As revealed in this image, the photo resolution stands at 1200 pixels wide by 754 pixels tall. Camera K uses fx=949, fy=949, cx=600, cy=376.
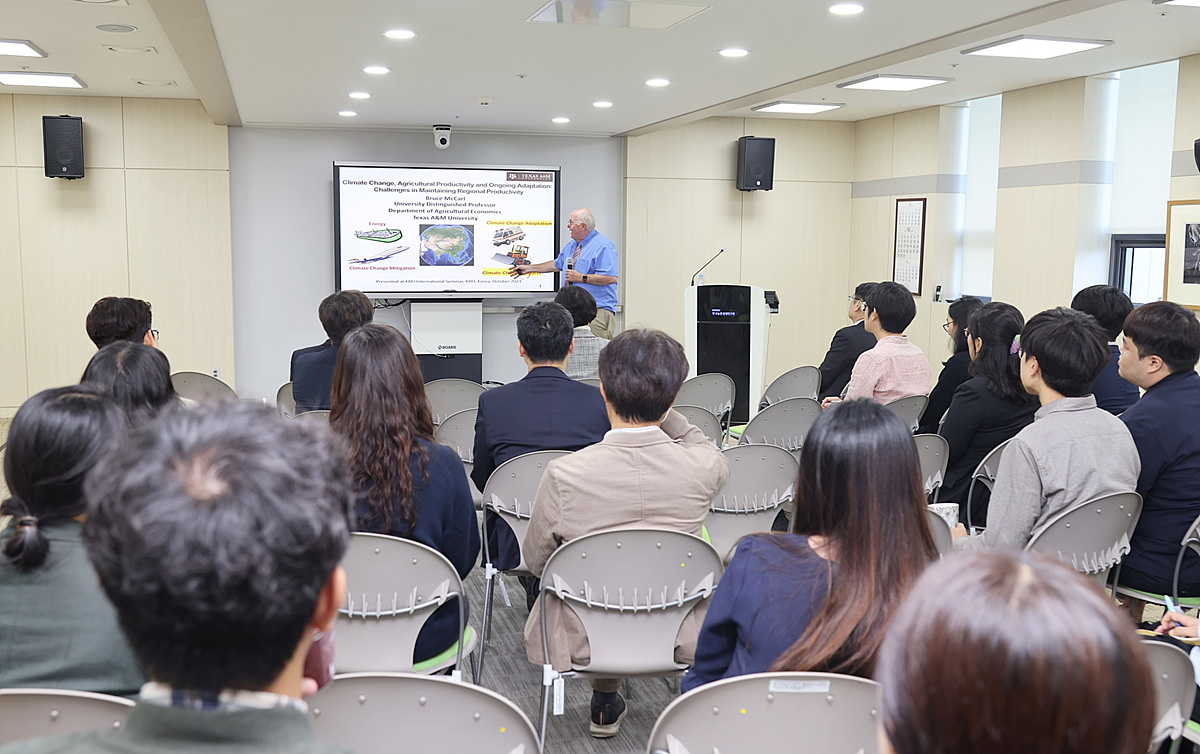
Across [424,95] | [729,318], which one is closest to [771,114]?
[729,318]

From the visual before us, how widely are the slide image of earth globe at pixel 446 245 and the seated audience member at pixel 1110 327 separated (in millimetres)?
6019

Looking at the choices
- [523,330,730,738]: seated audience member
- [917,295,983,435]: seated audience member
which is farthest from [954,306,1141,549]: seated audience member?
[917,295,983,435]: seated audience member

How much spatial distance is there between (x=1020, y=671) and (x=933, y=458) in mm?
3436

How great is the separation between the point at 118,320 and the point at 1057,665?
14.8 feet

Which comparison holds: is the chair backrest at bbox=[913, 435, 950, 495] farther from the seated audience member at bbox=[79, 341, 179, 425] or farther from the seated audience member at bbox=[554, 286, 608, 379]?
the seated audience member at bbox=[79, 341, 179, 425]

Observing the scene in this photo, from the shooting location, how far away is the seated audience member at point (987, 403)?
3959mm

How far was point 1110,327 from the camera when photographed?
4.80 m

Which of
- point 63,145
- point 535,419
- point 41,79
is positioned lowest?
point 535,419

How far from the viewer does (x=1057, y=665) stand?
76cm

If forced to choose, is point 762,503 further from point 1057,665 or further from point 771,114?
point 771,114

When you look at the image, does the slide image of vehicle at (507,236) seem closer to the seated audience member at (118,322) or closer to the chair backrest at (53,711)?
the seated audience member at (118,322)

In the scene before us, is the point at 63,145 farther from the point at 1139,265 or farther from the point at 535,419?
the point at 1139,265

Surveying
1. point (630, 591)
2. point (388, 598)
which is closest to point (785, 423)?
point (630, 591)

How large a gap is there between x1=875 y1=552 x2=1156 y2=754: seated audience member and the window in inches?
297
